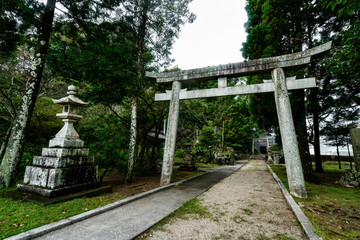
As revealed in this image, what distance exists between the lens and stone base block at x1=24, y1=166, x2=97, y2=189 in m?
3.56

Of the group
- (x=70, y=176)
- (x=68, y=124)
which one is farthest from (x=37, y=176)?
(x=68, y=124)

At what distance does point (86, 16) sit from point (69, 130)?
177 inches

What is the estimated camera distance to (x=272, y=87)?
4965 millimetres

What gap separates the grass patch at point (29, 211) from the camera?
7.81 feet

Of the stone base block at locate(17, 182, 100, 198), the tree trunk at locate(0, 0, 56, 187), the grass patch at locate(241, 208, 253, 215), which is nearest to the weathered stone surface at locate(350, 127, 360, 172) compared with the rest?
the grass patch at locate(241, 208, 253, 215)

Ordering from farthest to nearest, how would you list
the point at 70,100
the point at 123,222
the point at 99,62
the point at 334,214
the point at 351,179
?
the point at 351,179
the point at 99,62
the point at 70,100
the point at 334,214
the point at 123,222

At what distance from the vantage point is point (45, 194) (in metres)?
3.42

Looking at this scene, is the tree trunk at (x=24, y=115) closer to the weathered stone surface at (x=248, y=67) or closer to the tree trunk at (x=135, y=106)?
the tree trunk at (x=135, y=106)

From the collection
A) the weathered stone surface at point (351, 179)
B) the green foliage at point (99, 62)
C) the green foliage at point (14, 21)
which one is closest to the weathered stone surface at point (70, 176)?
the green foliage at point (99, 62)

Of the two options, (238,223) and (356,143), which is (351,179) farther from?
(238,223)

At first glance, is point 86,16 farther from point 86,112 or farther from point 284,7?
point 284,7

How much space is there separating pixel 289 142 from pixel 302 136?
2.74 metres

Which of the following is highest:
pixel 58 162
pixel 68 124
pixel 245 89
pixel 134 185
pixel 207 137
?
pixel 245 89

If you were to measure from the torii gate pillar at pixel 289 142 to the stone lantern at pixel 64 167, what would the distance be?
5687mm
